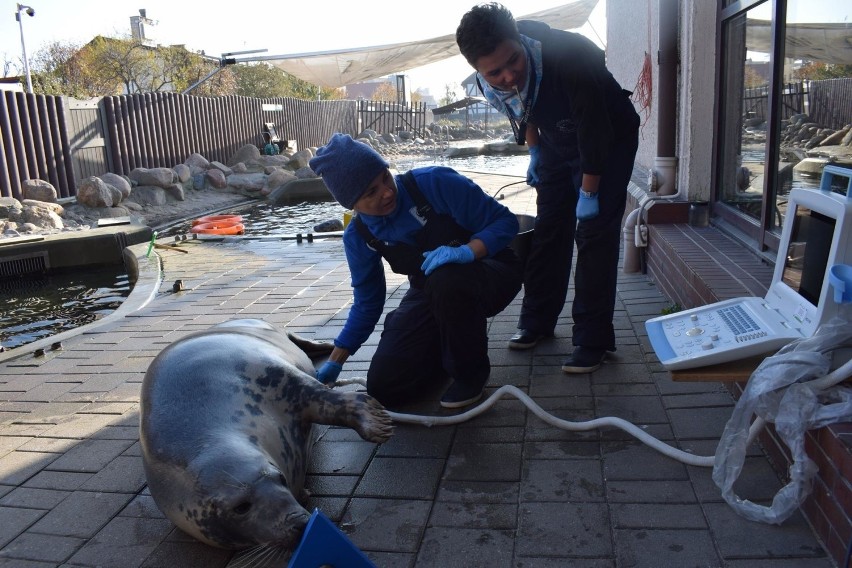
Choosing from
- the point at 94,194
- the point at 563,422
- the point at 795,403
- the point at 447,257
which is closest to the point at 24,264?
the point at 94,194

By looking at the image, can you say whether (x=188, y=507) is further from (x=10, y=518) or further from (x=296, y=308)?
(x=296, y=308)

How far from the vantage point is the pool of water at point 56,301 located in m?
6.78

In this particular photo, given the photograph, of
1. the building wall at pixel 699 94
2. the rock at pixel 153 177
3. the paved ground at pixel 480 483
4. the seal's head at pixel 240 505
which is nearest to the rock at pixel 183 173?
the rock at pixel 153 177

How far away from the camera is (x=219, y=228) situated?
407 inches

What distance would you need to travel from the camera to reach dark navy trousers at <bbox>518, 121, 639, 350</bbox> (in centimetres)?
368

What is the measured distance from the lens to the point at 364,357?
4398 mm

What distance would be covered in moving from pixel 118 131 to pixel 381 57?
19.9ft

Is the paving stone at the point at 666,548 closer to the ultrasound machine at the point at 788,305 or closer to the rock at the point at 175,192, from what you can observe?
the ultrasound machine at the point at 788,305

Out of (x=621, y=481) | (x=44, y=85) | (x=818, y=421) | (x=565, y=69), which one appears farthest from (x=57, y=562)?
(x=44, y=85)

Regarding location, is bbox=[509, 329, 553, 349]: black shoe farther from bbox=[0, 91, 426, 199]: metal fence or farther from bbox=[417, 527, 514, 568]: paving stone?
bbox=[0, 91, 426, 199]: metal fence

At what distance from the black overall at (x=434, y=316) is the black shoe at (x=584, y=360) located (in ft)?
1.51

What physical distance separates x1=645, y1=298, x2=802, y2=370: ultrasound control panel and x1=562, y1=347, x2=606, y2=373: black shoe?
104 centimetres

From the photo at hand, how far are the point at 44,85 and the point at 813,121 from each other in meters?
28.4

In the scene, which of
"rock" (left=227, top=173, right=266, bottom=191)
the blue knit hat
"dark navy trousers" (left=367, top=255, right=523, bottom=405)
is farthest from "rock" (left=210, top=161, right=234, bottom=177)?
the blue knit hat
